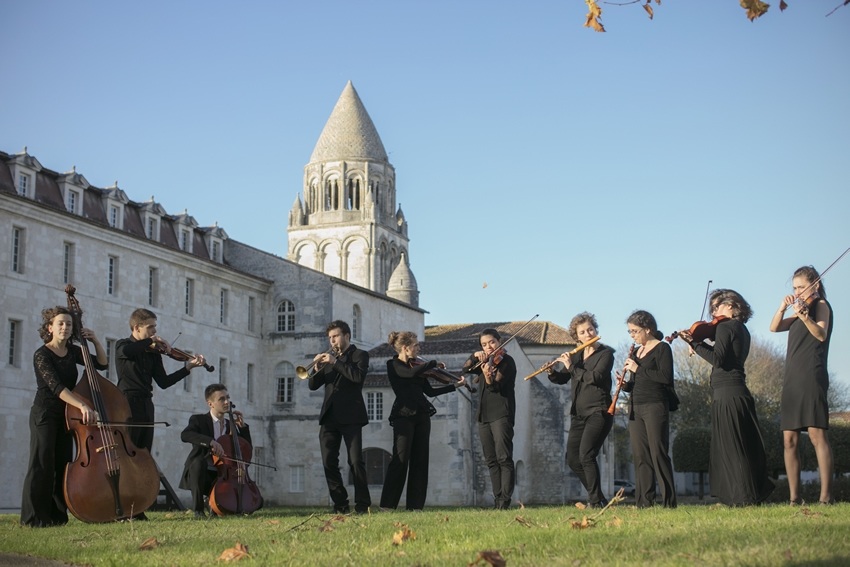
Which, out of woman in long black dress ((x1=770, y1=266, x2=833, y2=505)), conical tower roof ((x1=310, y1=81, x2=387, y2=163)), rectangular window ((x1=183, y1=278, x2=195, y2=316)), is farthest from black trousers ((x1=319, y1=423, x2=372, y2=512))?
conical tower roof ((x1=310, y1=81, x2=387, y2=163))

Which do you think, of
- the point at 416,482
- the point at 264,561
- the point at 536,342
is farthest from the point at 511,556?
the point at 536,342

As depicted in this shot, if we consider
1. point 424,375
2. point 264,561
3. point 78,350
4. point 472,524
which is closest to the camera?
point 264,561

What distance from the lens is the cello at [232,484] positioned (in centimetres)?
1377

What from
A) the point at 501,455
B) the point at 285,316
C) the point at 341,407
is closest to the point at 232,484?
the point at 341,407

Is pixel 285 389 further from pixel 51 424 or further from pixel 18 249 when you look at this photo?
pixel 51 424

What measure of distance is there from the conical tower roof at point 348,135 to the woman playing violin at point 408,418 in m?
85.2

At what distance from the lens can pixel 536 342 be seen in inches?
2699

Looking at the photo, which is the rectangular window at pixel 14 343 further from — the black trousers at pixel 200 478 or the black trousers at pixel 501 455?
the black trousers at pixel 501 455

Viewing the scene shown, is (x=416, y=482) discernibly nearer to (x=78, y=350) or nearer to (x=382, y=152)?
(x=78, y=350)

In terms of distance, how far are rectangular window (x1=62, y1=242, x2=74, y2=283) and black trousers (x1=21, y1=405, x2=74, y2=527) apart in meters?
33.3

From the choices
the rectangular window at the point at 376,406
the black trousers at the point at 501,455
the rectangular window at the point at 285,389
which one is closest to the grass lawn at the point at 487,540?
the black trousers at the point at 501,455

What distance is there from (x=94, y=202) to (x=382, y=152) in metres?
54.6

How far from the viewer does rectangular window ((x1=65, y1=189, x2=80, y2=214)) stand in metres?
45.9

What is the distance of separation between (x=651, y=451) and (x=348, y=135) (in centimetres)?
8907
